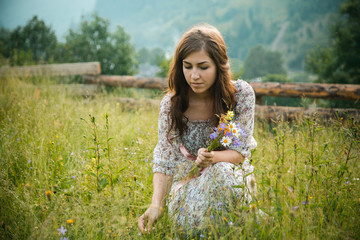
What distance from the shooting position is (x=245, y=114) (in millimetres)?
1933

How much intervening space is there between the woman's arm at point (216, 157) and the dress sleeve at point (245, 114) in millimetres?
49

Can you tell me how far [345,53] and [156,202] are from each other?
14.8 m

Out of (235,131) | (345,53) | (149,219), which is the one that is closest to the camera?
→ (235,131)

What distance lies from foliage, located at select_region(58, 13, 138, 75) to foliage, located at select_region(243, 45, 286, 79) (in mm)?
24352

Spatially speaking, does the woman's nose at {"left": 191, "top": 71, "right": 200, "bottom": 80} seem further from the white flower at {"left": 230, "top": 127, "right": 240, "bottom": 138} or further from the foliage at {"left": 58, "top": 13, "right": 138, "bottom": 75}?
the foliage at {"left": 58, "top": 13, "right": 138, "bottom": 75}

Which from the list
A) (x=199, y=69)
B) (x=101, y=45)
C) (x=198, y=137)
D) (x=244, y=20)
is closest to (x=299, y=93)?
(x=198, y=137)

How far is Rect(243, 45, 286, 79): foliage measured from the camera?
110 feet

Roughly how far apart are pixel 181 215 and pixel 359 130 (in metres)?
1.34

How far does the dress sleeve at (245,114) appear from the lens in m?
1.87

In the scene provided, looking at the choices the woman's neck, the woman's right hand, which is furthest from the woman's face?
the woman's right hand

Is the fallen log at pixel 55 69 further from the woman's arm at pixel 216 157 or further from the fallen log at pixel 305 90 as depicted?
the woman's arm at pixel 216 157

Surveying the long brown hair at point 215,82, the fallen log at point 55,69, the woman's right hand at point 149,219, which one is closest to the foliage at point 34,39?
the fallen log at point 55,69

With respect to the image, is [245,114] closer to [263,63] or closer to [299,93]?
[299,93]

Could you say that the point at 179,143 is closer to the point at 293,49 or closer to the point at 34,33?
the point at 34,33
